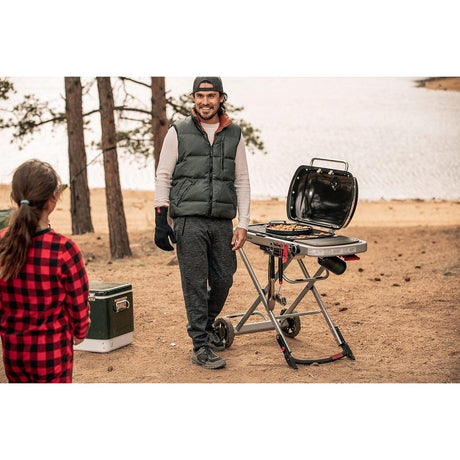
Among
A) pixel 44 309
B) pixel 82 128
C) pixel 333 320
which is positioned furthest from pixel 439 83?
pixel 44 309

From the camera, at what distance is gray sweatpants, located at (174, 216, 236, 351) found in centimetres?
489

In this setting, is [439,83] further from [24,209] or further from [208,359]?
[24,209]

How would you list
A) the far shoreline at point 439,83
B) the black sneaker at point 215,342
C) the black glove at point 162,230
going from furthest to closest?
1. the far shoreline at point 439,83
2. the black sneaker at point 215,342
3. the black glove at point 162,230

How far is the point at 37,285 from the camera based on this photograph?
118 inches

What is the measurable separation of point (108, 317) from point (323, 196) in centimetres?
189

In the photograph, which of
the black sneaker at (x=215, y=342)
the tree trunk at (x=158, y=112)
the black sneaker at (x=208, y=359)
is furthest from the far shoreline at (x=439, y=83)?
the black sneaker at (x=208, y=359)

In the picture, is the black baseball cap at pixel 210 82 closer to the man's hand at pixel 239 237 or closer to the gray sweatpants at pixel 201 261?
the gray sweatpants at pixel 201 261

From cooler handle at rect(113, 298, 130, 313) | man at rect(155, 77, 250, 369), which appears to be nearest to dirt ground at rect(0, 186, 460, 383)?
cooler handle at rect(113, 298, 130, 313)

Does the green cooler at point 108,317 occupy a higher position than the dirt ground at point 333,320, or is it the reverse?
the green cooler at point 108,317

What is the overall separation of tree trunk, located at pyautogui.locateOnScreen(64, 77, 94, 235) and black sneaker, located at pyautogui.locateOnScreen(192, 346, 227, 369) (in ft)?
24.9

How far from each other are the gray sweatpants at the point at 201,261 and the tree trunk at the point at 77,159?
7546mm

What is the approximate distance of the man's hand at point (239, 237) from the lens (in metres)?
4.96

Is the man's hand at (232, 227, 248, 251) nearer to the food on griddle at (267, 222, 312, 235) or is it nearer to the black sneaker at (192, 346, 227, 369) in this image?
the food on griddle at (267, 222, 312, 235)

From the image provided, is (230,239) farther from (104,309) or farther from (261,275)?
(261,275)
